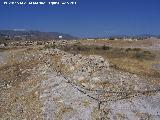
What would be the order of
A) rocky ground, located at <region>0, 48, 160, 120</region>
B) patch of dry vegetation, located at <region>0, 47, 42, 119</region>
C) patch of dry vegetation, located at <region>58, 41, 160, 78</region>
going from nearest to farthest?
rocky ground, located at <region>0, 48, 160, 120</region> → patch of dry vegetation, located at <region>0, 47, 42, 119</region> → patch of dry vegetation, located at <region>58, 41, 160, 78</region>

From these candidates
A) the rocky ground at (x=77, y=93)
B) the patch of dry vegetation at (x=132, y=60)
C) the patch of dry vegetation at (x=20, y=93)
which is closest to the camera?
the rocky ground at (x=77, y=93)

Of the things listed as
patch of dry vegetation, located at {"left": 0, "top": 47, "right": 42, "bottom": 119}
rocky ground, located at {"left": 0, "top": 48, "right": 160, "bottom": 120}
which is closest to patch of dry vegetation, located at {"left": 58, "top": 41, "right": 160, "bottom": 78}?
rocky ground, located at {"left": 0, "top": 48, "right": 160, "bottom": 120}

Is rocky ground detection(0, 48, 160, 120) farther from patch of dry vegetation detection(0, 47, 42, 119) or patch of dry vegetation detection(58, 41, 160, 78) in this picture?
patch of dry vegetation detection(58, 41, 160, 78)

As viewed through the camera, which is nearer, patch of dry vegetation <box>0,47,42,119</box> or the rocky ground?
the rocky ground

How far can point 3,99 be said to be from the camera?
26812 millimetres

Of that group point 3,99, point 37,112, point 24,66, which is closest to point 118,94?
point 37,112

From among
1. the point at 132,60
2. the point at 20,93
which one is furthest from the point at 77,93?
the point at 132,60

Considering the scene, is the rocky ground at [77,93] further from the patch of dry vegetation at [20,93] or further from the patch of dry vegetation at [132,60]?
the patch of dry vegetation at [132,60]

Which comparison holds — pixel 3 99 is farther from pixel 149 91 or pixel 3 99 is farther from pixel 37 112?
pixel 149 91

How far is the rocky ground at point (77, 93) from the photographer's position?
889 inches

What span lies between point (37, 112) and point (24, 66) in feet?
36.9

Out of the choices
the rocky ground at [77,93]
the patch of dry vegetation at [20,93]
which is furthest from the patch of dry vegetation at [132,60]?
the patch of dry vegetation at [20,93]

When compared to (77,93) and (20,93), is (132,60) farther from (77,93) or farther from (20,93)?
(77,93)

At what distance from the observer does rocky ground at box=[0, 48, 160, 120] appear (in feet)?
74.1
